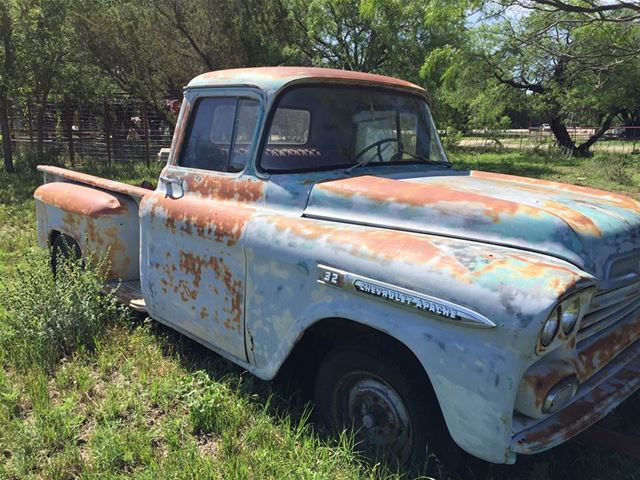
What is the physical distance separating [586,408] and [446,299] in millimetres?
845

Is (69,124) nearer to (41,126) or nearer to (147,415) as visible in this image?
(41,126)

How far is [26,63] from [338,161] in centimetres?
1259

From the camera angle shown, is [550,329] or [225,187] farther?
[225,187]

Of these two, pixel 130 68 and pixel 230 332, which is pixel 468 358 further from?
pixel 130 68

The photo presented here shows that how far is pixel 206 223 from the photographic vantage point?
3.10m

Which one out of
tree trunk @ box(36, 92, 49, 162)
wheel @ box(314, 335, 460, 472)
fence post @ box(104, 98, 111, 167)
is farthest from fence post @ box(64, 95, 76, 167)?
wheel @ box(314, 335, 460, 472)

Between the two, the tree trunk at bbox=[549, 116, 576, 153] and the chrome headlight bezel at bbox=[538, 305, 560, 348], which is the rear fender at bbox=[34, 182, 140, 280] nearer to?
the chrome headlight bezel at bbox=[538, 305, 560, 348]

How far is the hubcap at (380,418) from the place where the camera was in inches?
97.0

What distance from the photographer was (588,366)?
225 centimetres

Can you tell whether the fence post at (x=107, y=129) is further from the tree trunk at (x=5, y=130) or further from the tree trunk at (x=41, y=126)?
the tree trunk at (x=5, y=130)

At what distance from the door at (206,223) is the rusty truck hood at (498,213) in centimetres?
52

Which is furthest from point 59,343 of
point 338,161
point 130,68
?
point 130,68

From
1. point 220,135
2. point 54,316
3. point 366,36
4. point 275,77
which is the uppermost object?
point 366,36

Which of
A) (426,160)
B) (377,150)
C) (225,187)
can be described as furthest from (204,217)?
(426,160)
